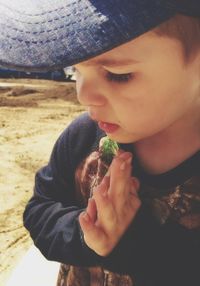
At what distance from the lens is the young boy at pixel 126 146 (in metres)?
0.76

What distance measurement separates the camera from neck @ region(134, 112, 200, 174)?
100cm

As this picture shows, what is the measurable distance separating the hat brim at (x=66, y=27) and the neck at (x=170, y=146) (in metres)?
0.33

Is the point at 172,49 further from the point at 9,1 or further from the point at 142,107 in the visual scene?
the point at 9,1

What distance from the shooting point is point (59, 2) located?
819 mm

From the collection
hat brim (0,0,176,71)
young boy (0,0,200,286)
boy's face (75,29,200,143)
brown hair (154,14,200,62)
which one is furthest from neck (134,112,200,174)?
hat brim (0,0,176,71)

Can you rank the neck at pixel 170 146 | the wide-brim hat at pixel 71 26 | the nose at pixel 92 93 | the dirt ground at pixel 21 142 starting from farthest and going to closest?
the dirt ground at pixel 21 142
the neck at pixel 170 146
the nose at pixel 92 93
the wide-brim hat at pixel 71 26

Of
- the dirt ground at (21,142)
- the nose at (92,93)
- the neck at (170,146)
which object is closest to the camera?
the nose at (92,93)

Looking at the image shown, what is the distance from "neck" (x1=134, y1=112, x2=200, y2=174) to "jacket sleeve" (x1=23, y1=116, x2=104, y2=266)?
152 millimetres

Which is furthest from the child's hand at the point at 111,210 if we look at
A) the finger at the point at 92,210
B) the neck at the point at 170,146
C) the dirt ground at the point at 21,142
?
the dirt ground at the point at 21,142

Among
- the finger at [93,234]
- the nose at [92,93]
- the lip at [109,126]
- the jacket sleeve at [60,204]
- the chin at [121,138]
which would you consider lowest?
the jacket sleeve at [60,204]

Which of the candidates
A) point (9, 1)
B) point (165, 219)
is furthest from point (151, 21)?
point (165, 219)

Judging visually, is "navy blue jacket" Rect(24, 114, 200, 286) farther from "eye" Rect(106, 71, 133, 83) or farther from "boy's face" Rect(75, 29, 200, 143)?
"eye" Rect(106, 71, 133, 83)

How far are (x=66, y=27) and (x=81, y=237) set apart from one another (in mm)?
457

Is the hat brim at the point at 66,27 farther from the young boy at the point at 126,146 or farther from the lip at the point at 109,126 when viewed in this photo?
the lip at the point at 109,126
